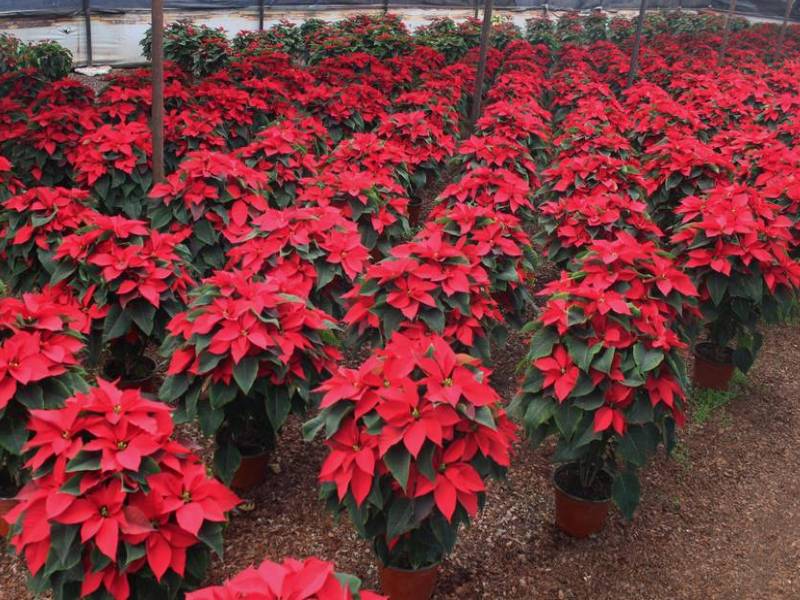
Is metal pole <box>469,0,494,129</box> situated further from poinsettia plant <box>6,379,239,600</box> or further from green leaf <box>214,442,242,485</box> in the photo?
poinsettia plant <box>6,379,239,600</box>

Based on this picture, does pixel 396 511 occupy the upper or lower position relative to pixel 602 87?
lower

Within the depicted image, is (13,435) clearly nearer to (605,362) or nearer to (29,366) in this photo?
(29,366)

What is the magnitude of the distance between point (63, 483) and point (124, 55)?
1008 cm

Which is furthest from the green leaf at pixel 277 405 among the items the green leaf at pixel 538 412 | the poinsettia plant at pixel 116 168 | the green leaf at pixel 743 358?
the green leaf at pixel 743 358

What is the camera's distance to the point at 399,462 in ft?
6.04

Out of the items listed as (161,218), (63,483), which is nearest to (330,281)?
(161,218)

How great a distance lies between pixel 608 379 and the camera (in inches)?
91.8

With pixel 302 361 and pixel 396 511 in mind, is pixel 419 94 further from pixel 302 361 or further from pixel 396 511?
pixel 396 511

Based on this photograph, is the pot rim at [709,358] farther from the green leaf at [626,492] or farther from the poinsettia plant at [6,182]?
the poinsettia plant at [6,182]

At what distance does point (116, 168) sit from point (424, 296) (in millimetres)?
2337

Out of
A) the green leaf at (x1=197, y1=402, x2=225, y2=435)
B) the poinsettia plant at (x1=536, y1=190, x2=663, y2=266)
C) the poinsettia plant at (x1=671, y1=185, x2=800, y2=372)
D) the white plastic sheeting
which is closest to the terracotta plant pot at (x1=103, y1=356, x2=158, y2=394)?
the green leaf at (x1=197, y1=402, x2=225, y2=435)

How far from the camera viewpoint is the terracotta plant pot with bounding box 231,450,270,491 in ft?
8.87

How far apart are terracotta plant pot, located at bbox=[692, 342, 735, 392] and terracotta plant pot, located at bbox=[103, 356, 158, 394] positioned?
9.14ft

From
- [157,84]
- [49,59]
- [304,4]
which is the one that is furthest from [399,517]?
[304,4]
